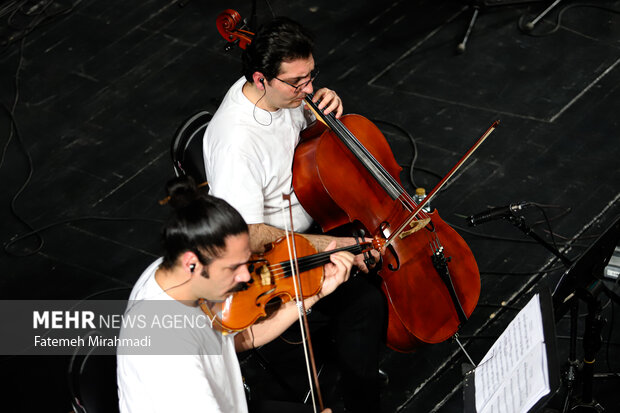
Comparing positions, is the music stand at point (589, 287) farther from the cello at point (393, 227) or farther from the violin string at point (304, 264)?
the violin string at point (304, 264)

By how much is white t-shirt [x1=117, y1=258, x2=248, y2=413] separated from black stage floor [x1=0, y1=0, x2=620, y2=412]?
3.81ft

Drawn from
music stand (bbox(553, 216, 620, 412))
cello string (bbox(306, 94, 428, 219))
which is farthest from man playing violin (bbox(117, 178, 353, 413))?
music stand (bbox(553, 216, 620, 412))

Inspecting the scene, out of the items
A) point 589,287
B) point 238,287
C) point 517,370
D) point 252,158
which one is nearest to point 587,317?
point 589,287

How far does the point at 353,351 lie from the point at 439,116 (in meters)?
1.90

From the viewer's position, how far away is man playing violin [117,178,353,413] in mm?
1845

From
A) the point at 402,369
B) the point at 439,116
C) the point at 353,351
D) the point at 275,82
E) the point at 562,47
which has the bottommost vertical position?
the point at 402,369

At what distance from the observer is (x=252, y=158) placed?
2.61 meters

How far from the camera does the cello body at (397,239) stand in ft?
8.48

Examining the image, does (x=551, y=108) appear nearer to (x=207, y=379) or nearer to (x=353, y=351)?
(x=353, y=351)

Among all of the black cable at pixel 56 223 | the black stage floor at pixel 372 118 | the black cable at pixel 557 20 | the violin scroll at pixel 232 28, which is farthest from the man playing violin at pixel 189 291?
the black cable at pixel 557 20

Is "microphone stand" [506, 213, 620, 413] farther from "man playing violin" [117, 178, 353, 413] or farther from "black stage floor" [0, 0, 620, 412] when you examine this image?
"man playing violin" [117, 178, 353, 413]

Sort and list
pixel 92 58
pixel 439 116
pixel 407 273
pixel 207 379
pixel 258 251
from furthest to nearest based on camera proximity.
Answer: pixel 92 58, pixel 439 116, pixel 407 273, pixel 258 251, pixel 207 379

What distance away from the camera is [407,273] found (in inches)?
102

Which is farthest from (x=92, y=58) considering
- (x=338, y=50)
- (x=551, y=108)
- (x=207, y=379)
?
(x=207, y=379)
